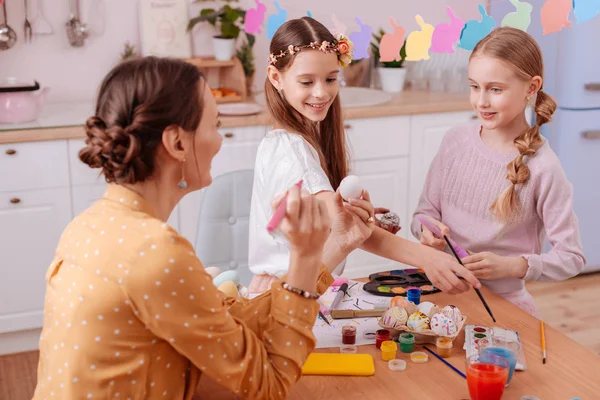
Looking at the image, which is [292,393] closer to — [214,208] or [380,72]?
[214,208]

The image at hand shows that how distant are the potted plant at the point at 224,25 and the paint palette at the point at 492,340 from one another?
2286 millimetres

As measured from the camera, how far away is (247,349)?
1241 mm

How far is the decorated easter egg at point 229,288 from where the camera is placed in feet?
5.22

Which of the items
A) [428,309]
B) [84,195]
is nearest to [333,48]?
[428,309]

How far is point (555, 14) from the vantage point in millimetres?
2068

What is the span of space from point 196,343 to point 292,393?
0.28m

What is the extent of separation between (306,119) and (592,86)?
227cm

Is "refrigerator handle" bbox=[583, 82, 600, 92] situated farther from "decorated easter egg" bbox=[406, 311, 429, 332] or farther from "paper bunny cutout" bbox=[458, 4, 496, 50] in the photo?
"decorated easter egg" bbox=[406, 311, 429, 332]

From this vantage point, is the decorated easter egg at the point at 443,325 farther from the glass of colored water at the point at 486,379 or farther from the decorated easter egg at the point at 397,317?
the glass of colored water at the point at 486,379

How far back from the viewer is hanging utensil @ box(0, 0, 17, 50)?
3.38m

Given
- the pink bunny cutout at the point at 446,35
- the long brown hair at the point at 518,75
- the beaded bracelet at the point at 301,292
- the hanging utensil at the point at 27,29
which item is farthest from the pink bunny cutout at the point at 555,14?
the hanging utensil at the point at 27,29

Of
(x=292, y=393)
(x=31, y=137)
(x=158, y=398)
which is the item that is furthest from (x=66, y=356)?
(x=31, y=137)

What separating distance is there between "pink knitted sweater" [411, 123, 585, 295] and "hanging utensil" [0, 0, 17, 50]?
82.1 inches

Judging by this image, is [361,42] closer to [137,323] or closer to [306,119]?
[306,119]
